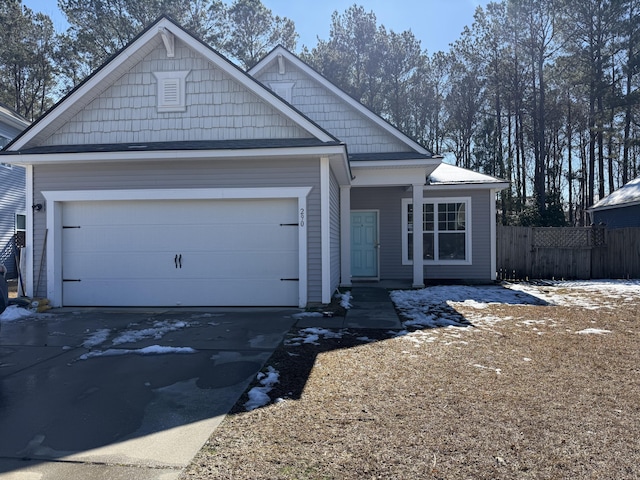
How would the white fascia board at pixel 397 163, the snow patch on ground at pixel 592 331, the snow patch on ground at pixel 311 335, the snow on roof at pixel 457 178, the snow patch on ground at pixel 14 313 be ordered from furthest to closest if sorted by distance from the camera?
1. the snow on roof at pixel 457 178
2. the white fascia board at pixel 397 163
3. the snow patch on ground at pixel 14 313
4. the snow patch on ground at pixel 592 331
5. the snow patch on ground at pixel 311 335

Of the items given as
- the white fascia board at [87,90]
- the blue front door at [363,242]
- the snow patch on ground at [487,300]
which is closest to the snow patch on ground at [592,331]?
the snow patch on ground at [487,300]

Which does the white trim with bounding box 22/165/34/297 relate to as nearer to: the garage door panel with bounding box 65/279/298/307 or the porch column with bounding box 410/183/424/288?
the garage door panel with bounding box 65/279/298/307

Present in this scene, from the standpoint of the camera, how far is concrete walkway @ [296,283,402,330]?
697 centimetres

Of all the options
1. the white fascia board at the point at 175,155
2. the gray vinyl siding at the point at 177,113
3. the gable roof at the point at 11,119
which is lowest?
the white fascia board at the point at 175,155

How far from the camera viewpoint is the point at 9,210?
15648 millimetres

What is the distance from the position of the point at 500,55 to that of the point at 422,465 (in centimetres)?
2692

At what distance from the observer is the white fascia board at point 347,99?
11.5m

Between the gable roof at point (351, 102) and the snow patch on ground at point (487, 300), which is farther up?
the gable roof at point (351, 102)

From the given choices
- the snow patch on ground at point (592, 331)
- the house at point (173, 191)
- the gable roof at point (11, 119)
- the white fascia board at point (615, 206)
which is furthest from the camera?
the white fascia board at point (615, 206)

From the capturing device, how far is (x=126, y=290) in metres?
8.65

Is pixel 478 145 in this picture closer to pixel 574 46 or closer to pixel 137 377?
pixel 574 46

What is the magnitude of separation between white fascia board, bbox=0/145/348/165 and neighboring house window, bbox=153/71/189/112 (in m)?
1.16

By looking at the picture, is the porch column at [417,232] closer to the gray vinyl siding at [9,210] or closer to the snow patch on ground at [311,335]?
the snow patch on ground at [311,335]

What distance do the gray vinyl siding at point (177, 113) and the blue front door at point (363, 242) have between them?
214 inches
